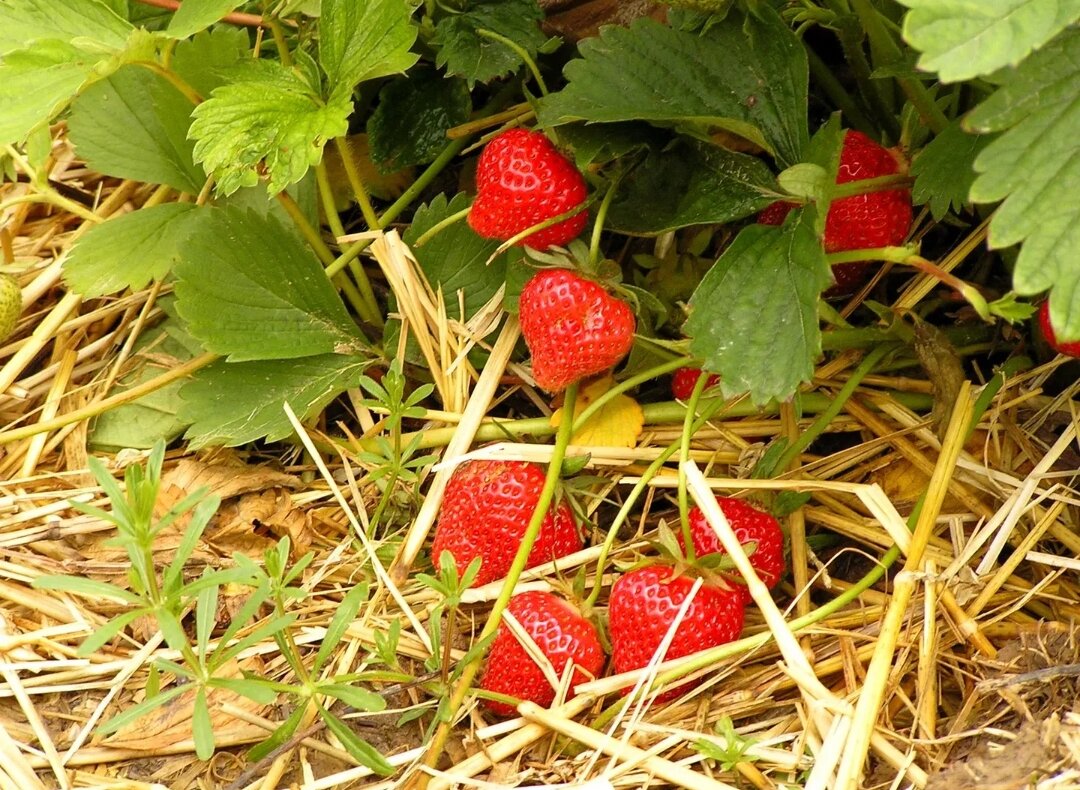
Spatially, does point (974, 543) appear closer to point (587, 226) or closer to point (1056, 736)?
point (1056, 736)

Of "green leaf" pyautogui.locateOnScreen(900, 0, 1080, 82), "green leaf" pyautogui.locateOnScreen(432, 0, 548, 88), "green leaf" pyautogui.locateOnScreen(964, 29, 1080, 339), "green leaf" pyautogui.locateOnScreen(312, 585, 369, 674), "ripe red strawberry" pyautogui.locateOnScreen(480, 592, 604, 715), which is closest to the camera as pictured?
"green leaf" pyautogui.locateOnScreen(900, 0, 1080, 82)

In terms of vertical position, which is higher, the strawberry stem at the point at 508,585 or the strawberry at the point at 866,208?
the strawberry at the point at 866,208

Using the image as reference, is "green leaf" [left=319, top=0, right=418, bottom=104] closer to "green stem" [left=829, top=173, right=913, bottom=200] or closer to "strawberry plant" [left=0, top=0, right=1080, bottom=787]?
"strawberry plant" [left=0, top=0, right=1080, bottom=787]

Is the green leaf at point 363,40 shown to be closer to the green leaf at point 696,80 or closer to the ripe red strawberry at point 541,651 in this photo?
the green leaf at point 696,80

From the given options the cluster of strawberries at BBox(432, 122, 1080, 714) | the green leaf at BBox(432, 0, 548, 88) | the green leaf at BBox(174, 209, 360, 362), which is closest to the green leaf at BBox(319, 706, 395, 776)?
the cluster of strawberries at BBox(432, 122, 1080, 714)

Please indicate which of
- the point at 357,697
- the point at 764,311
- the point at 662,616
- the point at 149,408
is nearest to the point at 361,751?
the point at 357,697

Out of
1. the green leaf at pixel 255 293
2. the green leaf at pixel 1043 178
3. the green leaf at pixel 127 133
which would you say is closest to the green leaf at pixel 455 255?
the green leaf at pixel 255 293
